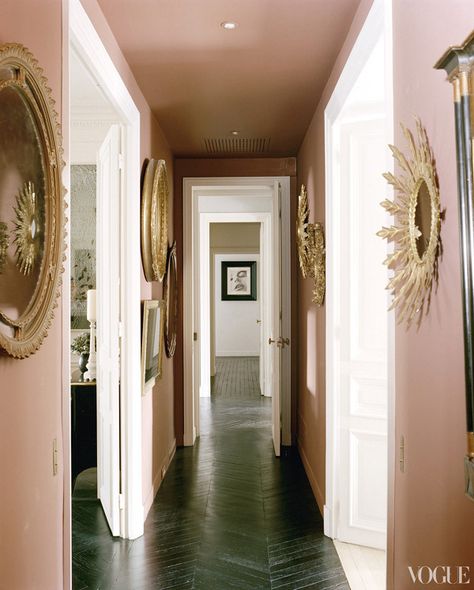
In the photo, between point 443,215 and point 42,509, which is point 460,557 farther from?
point 42,509

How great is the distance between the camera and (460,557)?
4.49ft

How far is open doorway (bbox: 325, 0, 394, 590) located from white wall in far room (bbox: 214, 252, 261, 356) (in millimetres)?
9704

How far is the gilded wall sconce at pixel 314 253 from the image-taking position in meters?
3.67

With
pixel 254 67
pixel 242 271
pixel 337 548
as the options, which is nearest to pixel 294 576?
pixel 337 548

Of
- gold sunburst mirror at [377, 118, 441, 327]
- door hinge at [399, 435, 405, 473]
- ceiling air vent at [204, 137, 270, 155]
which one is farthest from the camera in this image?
ceiling air vent at [204, 137, 270, 155]

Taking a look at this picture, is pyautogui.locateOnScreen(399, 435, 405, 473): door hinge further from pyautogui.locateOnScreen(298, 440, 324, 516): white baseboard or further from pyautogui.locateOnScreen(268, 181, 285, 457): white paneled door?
pyautogui.locateOnScreen(268, 181, 285, 457): white paneled door

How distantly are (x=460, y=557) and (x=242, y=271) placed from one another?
1170 cm

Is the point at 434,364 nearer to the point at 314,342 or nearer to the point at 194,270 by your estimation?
the point at 314,342

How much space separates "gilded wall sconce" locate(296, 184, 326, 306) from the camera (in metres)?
3.67

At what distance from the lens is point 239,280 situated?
1304 centimetres

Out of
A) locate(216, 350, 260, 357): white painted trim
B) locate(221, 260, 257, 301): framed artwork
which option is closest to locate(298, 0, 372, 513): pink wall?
locate(221, 260, 257, 301): framed artwork

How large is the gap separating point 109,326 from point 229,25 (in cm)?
190

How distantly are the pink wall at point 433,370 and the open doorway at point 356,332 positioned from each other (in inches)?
50.6

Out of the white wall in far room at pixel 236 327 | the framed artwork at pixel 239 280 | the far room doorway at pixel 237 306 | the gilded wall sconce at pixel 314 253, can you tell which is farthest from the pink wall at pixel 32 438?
the white wall in far room at pixel 236 327
